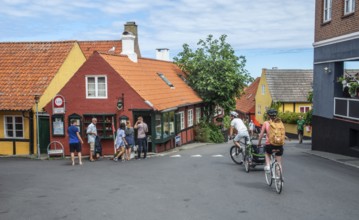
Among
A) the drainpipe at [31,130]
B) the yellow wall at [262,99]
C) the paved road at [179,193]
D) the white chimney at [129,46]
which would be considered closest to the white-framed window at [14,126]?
the drainpipe at [31,130]

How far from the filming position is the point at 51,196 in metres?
9.77

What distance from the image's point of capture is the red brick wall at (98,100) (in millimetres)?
19609

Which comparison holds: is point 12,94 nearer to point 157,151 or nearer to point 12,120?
point 12,120

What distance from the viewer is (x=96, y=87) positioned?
2014 cm

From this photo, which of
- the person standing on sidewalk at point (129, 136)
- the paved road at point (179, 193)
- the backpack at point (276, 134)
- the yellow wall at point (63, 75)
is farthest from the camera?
the yellow wall at point (63, 75)

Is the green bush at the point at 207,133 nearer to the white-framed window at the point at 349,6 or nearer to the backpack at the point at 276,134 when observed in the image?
the white-framed window at the point at 349,6

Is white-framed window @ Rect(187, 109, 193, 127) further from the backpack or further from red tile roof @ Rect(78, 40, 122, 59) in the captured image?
the backpack

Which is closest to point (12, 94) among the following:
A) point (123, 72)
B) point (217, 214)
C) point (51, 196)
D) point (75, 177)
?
point (123, 72)

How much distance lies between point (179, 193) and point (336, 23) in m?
11.7

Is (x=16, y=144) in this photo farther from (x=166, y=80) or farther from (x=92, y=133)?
(x=166, y=80)

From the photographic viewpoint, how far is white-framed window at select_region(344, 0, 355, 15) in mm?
16453

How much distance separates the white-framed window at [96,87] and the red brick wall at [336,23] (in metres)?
10.3

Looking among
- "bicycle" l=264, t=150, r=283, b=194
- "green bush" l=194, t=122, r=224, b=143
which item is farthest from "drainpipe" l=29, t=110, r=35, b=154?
"bicycle" l=264, t=150, r=283, b=194

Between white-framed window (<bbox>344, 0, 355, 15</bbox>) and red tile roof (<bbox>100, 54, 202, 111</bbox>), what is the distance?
894 centimetres
